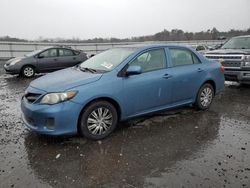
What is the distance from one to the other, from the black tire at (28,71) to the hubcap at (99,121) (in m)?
8.71

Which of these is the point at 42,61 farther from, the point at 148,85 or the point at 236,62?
the point at 148,85

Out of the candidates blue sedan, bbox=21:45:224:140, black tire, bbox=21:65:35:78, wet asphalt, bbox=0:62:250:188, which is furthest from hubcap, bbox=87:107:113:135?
black tire, bbox=21:65:35:78

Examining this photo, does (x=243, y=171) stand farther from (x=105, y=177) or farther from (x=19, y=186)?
(x=19, y=186)

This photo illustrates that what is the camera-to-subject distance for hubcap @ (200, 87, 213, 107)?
20.8 ft

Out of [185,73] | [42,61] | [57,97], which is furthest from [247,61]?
[42,61]

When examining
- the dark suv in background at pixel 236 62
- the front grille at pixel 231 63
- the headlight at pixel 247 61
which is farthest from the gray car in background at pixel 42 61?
the headlight at pixel 247 61

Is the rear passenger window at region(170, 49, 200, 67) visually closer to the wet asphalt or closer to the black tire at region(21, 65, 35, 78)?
the wet asphalt

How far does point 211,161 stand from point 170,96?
6.26 ft

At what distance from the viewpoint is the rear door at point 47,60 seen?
12679 millimetres

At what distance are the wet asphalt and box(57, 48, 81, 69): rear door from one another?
773 cm

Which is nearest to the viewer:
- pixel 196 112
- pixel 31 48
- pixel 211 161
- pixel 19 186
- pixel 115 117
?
pixel 19 186

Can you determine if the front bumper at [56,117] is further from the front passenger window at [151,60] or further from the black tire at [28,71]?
the black tire at [28,71]

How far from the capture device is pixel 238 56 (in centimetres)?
873

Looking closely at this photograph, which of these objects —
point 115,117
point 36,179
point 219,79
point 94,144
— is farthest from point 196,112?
point 36,179
